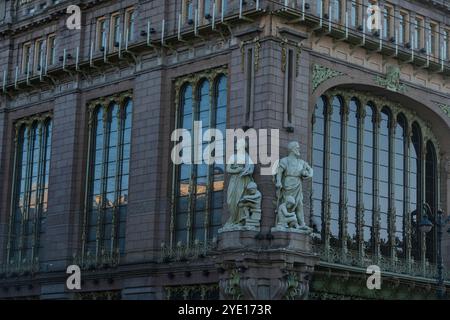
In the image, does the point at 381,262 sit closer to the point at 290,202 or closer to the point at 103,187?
the point at 290,202

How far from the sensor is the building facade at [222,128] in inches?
1619

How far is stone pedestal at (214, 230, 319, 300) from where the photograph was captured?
38438 mm

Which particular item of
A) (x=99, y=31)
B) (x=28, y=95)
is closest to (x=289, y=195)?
(x=99, y=31)

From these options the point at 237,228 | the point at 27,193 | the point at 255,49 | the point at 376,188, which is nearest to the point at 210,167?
the point at 237,228

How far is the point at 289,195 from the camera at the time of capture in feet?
129

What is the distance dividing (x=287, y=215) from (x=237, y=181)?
2.44 meters

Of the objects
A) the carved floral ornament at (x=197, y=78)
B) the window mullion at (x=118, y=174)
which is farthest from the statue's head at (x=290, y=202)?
the window mullion at (x=118, y=174)

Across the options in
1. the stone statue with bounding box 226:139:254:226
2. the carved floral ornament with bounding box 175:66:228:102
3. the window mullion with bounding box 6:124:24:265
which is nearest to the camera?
the stone statue with bounding box 226:139:254:226

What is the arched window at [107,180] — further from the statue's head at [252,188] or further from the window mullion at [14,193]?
the statue's head at [252,188]

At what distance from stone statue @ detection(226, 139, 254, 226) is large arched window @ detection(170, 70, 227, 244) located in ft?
8.43

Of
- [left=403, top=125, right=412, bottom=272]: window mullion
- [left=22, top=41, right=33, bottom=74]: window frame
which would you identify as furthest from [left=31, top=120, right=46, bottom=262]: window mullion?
[left=403, top=125, right=412, bottom=272]: window mullion

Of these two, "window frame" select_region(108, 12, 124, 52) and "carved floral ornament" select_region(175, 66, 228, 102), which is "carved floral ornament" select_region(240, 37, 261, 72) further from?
"window frame" select_region(108, 12, 124, 52)

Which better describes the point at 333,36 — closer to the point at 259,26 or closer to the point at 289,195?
the point at 259,26

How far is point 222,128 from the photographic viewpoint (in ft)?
140
